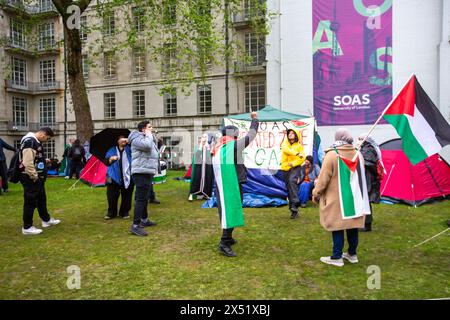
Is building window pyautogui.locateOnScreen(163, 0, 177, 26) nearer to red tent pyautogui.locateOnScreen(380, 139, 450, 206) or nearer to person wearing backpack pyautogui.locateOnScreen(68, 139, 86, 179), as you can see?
person wearing backpack pyautogui.locateOnScreen(68, 139, 86, 179)

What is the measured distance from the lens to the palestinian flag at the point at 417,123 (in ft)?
18.2

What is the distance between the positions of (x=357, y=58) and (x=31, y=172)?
596 inches

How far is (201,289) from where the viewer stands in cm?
400

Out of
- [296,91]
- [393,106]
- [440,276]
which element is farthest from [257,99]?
[440,276]

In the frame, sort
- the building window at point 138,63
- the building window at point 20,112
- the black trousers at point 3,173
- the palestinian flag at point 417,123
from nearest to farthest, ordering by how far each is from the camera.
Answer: the palestinian flag at point 417,123 < the black trousers at point 3,173 < the building window at point 138,63 < the building window at point 20,112

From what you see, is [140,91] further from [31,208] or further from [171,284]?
[171,284]

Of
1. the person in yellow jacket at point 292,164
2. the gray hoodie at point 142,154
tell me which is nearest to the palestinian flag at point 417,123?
the person in yellow jacket at point 292,164

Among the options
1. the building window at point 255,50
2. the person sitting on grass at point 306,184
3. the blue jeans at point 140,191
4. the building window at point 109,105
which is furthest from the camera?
the building window at point 109,105

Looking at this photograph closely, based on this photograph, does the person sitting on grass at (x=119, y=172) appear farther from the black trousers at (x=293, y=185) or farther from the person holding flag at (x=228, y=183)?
the black trousers at (x=293, y=185)

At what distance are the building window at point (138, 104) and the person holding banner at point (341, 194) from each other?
29.8 meters

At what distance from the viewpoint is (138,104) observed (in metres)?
33.2

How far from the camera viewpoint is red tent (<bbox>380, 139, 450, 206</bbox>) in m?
9.84

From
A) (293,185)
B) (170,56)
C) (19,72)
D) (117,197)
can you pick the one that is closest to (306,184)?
(293,185)
